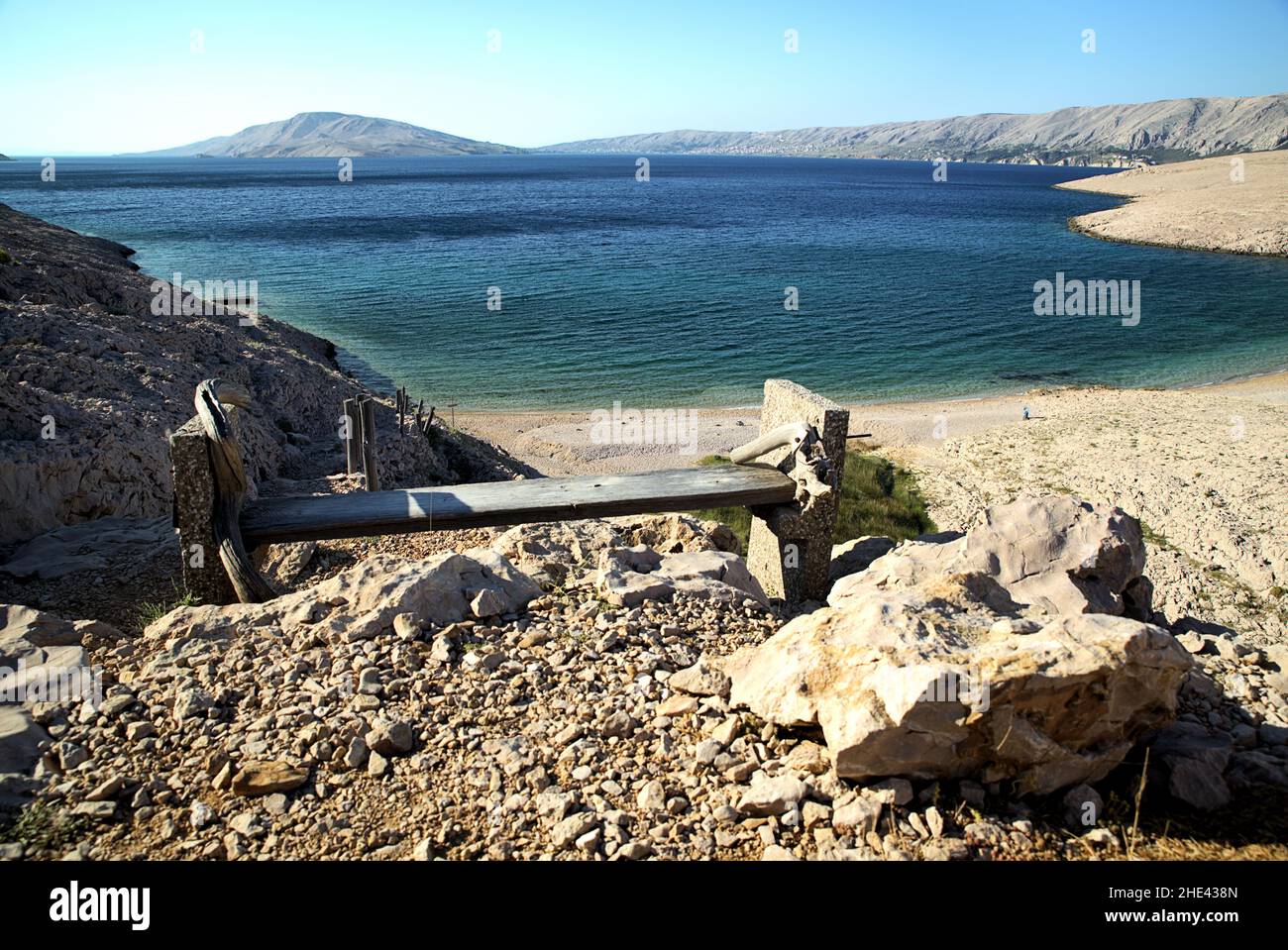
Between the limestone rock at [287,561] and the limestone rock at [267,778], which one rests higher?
the limestone rock at [287,561]

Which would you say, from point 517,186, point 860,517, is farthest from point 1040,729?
point 517,186

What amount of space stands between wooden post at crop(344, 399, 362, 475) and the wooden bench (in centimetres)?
215

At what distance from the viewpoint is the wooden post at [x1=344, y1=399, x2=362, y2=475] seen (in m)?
10.5

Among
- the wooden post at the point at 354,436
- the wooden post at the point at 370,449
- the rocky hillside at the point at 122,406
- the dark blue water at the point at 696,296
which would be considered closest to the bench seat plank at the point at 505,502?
the wooden post at the point at 370,449

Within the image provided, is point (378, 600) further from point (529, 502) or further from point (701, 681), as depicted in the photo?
point (701, 681)

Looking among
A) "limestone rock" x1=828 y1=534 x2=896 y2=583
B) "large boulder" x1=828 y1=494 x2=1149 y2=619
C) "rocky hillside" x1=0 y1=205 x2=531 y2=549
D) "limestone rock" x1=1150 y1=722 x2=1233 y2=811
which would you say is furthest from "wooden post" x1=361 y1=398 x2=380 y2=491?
"limestone rock" x1=1150 y1=722 x2=1233 y2=811

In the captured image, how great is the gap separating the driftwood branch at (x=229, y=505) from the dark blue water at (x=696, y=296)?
2193 centimetres

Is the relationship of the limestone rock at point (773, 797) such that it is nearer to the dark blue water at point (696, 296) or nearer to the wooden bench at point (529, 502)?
the wooden bench at point (529, 502)

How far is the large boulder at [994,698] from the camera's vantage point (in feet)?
11.8

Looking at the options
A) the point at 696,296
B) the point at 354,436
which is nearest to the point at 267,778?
the point at 354,436

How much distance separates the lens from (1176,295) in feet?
156

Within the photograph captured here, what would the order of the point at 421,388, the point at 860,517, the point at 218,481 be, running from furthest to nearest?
1. the point at 421,388
2. the point at 860,517
3. the point at 218,481
